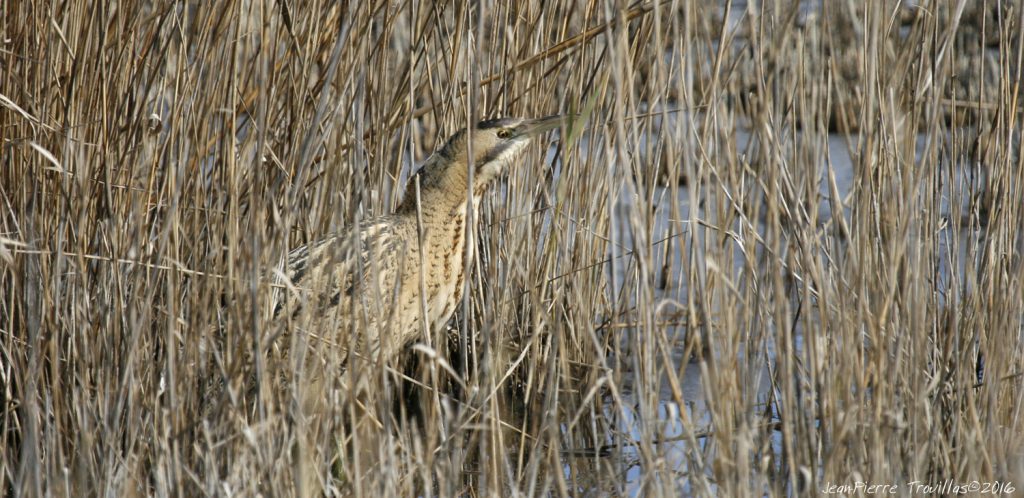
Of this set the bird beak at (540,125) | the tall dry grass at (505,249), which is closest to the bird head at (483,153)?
the bird beak at (540,125)

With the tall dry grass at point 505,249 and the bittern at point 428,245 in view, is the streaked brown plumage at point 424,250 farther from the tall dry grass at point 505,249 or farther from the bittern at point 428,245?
the tall dry grass at point 505,249

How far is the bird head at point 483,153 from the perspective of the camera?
10.5ft

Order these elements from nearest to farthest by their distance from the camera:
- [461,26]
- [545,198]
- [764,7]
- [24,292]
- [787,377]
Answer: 1. [787,377]
2. [764,7]
3. [24,292]
4. [461,26]
5. [545,198]

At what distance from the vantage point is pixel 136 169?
9.49 ft

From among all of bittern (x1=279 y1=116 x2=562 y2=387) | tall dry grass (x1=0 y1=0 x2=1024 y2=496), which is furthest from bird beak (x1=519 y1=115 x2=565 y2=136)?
tall dry grass (x1=0 y1=0 x2=1024 y2=496)

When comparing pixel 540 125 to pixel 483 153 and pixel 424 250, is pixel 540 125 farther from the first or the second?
pixel 424 250

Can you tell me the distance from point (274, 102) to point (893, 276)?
152 cm

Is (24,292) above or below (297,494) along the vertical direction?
above

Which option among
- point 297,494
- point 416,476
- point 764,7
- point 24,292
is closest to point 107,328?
point 24,292

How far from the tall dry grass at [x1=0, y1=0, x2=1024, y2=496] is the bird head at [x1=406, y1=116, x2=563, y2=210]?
104mm

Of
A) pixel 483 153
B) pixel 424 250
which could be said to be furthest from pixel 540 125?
pixel 424 250

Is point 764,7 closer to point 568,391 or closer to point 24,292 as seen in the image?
point 568,391

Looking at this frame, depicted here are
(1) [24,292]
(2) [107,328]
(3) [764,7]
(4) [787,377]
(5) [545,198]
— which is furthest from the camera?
(5) [545,198]

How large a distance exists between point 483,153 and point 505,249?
37 centimetres
